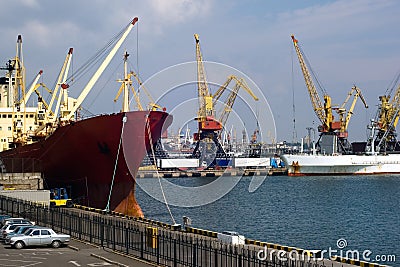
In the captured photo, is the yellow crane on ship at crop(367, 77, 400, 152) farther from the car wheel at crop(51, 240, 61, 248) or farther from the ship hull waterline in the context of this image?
the car wheel at crop(51, 240, 61, 248)

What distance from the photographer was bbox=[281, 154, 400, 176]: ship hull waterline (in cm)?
15425

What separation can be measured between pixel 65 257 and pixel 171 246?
14.4 ft

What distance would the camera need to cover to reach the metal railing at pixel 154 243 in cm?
2003

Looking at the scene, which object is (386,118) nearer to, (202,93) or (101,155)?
(202,93)

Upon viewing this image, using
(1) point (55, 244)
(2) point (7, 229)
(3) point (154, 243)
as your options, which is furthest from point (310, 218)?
(3) point (154, 243)

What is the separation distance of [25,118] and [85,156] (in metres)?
24.9

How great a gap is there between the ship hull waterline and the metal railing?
395 feet

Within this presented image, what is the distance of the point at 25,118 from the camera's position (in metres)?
71.1

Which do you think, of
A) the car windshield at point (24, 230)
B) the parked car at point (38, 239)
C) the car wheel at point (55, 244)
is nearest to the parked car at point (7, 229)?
the car windshield at point (24, 230)

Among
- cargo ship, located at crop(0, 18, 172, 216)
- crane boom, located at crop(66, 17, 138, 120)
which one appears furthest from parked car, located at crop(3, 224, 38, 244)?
crane boom, located at crop(66, 17, 138, 120)

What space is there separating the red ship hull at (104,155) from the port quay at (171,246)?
1152 cm

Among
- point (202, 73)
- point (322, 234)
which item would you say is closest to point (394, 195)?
point (322, 234)

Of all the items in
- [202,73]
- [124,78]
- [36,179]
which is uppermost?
[202,73]

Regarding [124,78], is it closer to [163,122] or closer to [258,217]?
[163,122]
